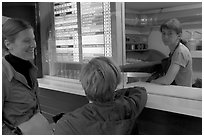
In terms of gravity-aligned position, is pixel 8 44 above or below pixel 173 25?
below

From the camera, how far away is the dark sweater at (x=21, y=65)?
1.18 metres

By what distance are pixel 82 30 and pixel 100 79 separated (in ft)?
3.38

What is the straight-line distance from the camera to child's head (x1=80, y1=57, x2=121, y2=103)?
86cm

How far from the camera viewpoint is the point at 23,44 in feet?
3.84

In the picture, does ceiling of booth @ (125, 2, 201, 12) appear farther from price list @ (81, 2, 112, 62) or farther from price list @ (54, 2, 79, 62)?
price list @ (54, 2, 79, 62)

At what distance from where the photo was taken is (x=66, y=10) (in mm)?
1901

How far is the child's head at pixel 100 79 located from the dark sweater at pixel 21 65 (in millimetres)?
472

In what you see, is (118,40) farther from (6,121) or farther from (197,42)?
(6,121)

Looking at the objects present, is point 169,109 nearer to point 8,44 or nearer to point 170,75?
point 170,75

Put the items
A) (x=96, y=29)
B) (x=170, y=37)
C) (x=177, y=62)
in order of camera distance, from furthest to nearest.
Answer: (x=96, y=29) < (x=170, y=37) < (x=177, y=62)

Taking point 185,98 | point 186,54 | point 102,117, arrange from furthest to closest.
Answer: point 186,54
point 185,98
point 102,117

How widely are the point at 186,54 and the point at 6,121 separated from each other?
1.13m

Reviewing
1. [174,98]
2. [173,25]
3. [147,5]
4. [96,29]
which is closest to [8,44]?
[96,29]

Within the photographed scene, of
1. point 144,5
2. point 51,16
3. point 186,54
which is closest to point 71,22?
point 51,16
